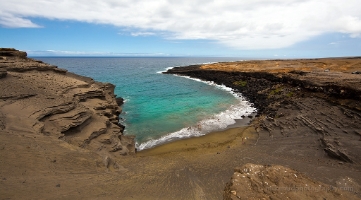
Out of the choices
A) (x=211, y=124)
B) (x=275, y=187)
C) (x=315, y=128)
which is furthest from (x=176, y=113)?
(x=275, y=187)

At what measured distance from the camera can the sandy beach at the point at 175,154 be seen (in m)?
8.63

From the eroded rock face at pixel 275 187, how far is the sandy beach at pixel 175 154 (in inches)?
1.3

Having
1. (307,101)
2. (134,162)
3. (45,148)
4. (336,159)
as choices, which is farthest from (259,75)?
(45,148)

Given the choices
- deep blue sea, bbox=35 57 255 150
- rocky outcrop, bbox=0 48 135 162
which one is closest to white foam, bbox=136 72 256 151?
deep blue sea, bbox=35 57 255 150

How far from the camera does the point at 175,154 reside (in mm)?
18109

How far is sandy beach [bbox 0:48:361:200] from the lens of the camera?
28.3 feet

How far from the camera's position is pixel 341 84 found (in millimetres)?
24984

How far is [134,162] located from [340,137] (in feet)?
58.5

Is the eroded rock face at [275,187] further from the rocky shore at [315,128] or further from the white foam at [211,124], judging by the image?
the white foam at [211,124]

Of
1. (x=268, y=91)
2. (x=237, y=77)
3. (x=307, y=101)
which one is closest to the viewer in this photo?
(x=307, y=101)

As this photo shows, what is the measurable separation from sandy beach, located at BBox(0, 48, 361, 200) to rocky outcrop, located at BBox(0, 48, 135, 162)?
93 millimetres

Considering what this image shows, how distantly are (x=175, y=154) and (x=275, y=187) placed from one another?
12.3m

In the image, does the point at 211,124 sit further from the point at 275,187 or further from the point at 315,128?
the point at 275,187

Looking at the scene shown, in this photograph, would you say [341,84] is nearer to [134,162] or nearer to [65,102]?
[134,162]
